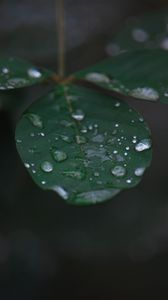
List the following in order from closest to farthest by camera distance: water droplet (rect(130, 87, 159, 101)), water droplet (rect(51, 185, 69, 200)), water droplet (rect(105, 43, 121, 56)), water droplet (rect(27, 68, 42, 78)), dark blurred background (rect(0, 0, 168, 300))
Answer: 1. water droplet (rect(51, 185, 69, 200))
2. water droplet (rect(130, 87, 159, 101))
3. water droplet (rect(27, 68, 42, 78))
4. water droplet (rect(105, 43, 121, 56))
5. dark blurred background (rect(0, 0, 168, 300))

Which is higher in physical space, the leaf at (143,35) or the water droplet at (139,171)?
the leaf at (143,35)

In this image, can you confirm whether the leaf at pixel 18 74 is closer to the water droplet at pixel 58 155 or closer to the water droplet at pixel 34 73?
the water droplet at pixel 34 73

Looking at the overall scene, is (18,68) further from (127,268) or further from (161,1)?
(161,1)

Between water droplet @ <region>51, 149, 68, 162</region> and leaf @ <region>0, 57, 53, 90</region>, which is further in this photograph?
leaf @ <region>0, 57, 53, 90</region>

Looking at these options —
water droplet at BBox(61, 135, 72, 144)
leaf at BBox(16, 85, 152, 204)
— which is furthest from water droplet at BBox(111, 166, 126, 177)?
water droplet at BBox(61, 135, 72, 144)

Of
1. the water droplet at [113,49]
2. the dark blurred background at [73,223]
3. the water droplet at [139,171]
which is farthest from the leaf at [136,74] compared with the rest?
the dark blurred background at [73,223]

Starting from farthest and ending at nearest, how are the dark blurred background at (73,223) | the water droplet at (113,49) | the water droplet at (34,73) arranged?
the dark blurred background at (73,223) → the water droplet at (113,49) → the water droplet at (34,73)

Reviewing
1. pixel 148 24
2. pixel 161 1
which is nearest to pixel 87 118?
pixel 148 24

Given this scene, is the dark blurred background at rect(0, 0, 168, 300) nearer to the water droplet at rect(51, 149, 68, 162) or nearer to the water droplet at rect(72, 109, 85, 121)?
the water droplet at rect(72, 109, 85, 121)
